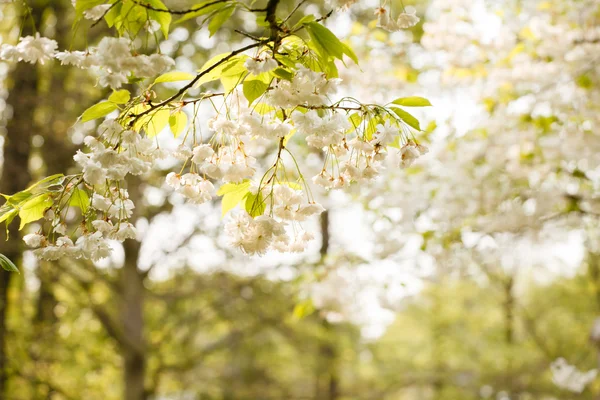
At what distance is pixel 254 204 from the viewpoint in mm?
1278

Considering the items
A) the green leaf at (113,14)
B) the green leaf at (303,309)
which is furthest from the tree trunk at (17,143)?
the green leaf at (113,14)

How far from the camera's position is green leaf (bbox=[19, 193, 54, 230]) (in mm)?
1220

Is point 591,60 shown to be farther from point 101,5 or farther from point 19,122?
point 19,122

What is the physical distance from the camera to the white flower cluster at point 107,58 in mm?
1020

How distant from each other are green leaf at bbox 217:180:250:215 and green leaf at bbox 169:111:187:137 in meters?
0.18

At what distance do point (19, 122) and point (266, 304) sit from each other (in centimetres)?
397

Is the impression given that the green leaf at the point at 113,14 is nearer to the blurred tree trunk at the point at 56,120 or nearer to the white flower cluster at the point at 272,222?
the white flower cluster at the point at 272,222

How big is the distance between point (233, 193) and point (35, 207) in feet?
1.55

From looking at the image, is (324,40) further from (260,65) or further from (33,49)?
(33,49)

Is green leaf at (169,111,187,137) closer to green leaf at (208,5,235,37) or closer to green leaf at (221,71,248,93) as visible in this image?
green leaf at (221,71,248,93)

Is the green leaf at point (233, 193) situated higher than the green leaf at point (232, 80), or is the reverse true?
the green leaf at point (232, 80)

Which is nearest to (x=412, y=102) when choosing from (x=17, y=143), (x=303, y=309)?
(x=303, y=309)

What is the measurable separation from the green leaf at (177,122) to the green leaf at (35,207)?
0.34 meters

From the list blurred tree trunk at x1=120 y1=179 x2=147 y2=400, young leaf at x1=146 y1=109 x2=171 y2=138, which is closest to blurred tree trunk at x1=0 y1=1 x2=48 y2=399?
blurred tree trunk at x1=120 y1=179 x2=147 y2=400
